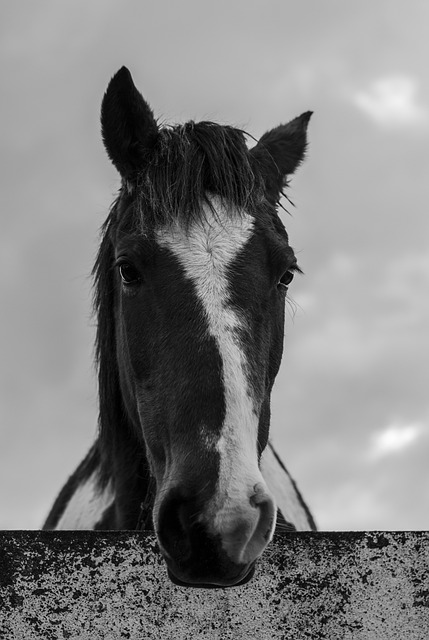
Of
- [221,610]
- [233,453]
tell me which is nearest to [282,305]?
[233,453]

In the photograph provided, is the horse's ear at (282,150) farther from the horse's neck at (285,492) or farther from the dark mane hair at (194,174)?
the horse's neck at (285,492)

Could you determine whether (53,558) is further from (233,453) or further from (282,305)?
(282,305)

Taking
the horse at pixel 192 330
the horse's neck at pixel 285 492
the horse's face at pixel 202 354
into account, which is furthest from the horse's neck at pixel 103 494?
the horse's neck at pixel 285 492

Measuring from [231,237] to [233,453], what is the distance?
1.02 metres

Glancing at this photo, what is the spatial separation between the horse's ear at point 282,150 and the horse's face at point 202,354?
0.37 metres

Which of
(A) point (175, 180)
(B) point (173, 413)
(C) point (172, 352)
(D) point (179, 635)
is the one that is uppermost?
(A) point (175, 180)

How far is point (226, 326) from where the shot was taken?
2525 millimetres

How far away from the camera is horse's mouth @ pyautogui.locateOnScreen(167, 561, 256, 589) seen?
6.68ft

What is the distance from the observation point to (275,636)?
2.25 metres

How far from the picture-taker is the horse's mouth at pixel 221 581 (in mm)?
2035

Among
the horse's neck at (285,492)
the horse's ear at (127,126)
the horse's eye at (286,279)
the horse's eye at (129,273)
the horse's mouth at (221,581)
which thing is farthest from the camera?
the horse's neck at (285,492)

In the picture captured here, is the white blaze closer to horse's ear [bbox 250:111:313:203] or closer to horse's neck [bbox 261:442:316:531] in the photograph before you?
horse's ear [bbox 250:111:313:203]

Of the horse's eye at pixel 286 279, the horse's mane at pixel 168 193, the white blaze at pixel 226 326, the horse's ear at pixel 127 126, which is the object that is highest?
the horse's ear at pixel 127 126

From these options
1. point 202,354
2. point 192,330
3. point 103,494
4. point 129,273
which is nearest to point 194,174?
point 129,273
